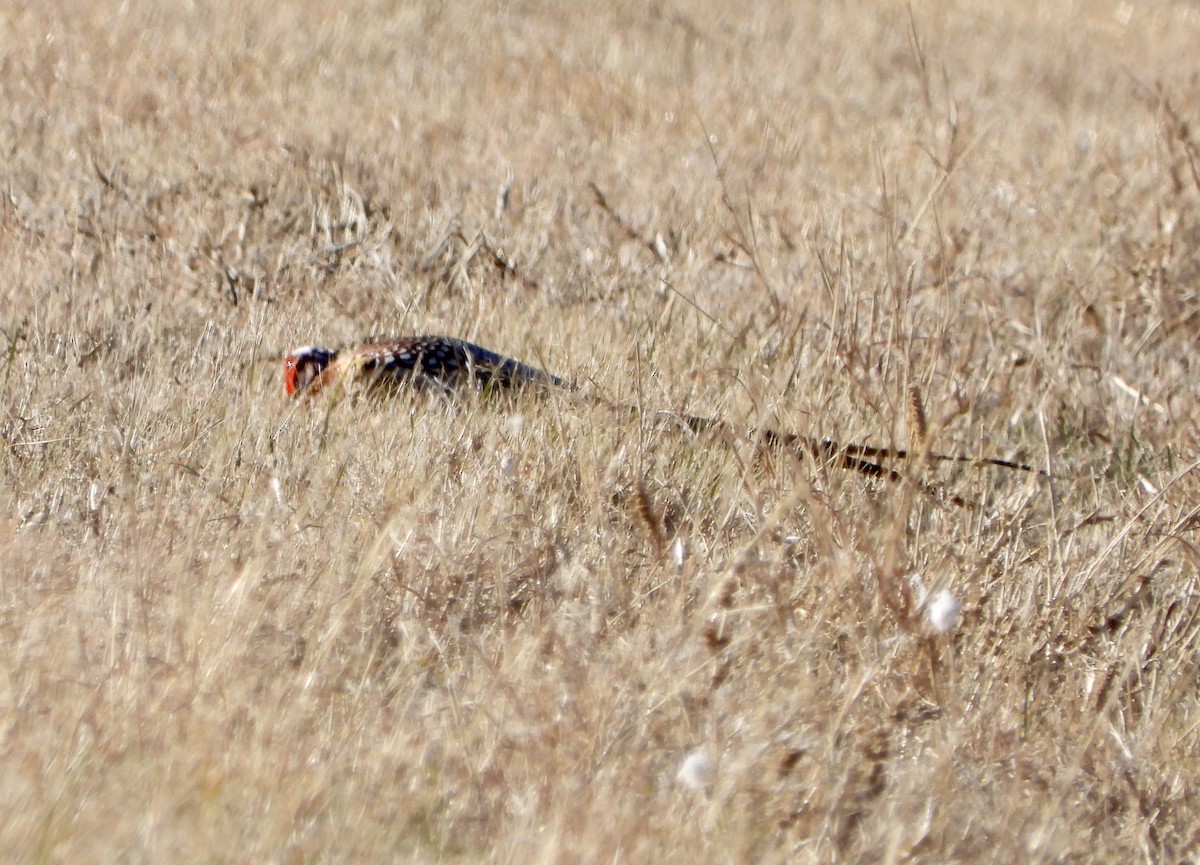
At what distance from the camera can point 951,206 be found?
737 cm

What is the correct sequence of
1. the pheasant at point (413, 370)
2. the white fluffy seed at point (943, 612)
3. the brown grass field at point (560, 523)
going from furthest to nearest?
the pheasant at point (413, 370) → the white fluffy seed at point (943, 612) → the brown grass field at point (560, 523)

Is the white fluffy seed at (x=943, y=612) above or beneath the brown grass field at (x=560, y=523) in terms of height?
above

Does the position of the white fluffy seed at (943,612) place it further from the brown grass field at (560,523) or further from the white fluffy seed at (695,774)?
the white fluffy seed at (695,774)

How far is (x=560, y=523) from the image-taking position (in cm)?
326

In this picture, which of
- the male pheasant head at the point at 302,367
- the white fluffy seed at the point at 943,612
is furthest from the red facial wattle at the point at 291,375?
the white fluffy seed at the point at 943,612

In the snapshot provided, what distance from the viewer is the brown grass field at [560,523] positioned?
228 cm

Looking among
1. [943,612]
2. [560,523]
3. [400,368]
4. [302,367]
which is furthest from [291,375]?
[943,612]

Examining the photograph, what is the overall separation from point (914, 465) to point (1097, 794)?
0.69m

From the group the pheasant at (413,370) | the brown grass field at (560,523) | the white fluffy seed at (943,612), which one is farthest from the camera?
the pheasant at (413,370)

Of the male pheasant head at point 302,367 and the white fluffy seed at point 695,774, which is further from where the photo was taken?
the male pheasant head at point 302,367

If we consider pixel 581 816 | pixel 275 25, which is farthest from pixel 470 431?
pixel 275 25

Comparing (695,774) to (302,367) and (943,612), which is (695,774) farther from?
(302,367)

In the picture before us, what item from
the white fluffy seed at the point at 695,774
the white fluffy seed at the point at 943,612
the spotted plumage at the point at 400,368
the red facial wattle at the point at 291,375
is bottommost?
the red facial wattle at the point at 291,375

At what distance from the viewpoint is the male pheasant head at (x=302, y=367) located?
4074mm
